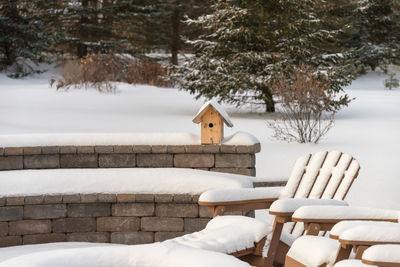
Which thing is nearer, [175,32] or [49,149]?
[49,149]

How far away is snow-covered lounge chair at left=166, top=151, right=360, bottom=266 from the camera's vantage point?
3.35m

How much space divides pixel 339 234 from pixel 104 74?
1378 centimetres

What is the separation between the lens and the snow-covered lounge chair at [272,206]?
335 centimetres

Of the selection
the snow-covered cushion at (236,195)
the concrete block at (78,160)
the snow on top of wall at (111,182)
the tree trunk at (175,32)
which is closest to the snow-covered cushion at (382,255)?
the snow-covered cushion at (236,195)

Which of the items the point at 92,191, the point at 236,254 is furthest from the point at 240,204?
the point at 92,191

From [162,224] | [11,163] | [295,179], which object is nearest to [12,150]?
[11,163]

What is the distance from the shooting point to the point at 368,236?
257cm

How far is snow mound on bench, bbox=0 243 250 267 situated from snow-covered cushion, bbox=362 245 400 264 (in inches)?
20.2

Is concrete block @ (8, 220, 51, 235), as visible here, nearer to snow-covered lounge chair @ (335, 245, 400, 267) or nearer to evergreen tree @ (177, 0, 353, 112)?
snow-covered lounge chair @ (335, 245, 400, 267)

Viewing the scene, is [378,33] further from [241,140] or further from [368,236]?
[368,236]

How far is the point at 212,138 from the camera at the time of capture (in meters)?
5.41

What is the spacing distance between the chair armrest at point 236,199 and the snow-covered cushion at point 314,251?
772 mm

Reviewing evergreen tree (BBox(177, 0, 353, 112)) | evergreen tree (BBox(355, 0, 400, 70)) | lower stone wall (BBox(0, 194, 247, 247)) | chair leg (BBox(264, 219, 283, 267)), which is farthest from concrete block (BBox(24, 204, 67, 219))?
evergreen tree (BBox(355, 0, 400, 70))

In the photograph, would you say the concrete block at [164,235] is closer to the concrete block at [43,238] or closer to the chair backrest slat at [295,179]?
the concrete block at [43,238]
